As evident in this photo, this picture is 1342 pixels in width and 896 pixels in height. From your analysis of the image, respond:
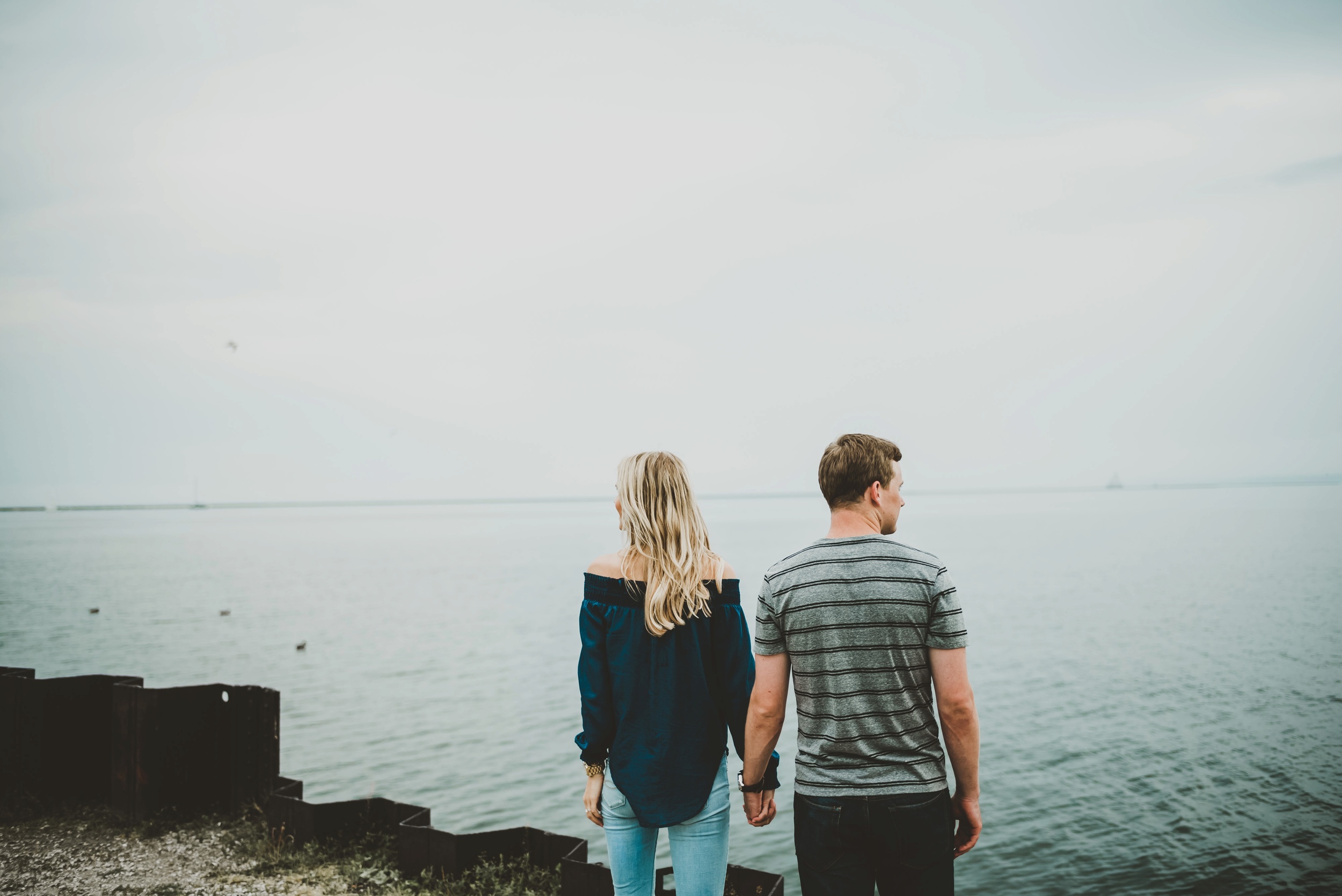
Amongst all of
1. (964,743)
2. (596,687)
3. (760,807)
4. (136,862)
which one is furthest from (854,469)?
(136,862)

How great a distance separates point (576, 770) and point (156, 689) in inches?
312

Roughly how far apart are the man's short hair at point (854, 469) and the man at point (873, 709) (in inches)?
5.0

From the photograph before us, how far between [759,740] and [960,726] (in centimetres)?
70

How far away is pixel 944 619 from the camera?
2824 mm

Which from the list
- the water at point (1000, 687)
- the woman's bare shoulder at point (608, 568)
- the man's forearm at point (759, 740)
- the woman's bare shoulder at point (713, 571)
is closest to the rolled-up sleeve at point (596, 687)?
the woman's bare shoulder at point (608, 568)

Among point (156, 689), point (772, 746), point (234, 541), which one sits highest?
point (772, 746)

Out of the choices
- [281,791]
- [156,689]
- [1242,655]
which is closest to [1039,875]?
[281,791]

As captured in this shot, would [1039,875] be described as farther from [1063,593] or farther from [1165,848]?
[1063,593]

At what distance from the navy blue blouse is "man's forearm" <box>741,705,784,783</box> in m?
0.09

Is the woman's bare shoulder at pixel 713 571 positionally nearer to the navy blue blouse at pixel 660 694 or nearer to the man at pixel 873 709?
the navy blue blouse at pixel 660 694

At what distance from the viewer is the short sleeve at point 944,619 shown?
2.82m

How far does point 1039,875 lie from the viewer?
9234mm

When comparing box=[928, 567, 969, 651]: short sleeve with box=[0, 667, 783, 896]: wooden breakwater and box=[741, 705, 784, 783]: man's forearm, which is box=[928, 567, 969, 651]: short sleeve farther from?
box=[0, 667, 783, 896]: wooden breakwater

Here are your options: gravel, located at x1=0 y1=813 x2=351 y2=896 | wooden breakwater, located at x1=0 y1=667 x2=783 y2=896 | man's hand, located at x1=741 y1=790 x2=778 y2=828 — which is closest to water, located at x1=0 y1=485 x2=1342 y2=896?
wooden breakwater, located at x1=0 y1=667 x2=783 y2=896
